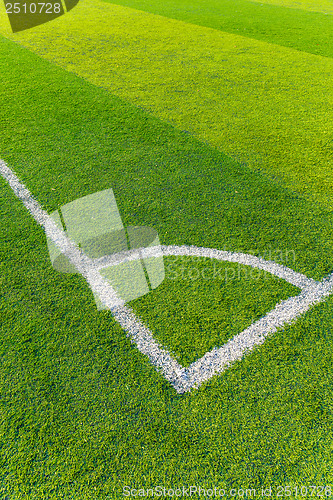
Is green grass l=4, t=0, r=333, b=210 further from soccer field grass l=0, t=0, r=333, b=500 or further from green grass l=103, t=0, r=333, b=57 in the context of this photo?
green grass l=103, t=0, r=333, b=57

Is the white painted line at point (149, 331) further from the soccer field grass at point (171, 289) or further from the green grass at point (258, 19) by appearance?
the green grass at point (258, 19)

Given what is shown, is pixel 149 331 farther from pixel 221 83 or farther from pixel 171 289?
pixel 221 83

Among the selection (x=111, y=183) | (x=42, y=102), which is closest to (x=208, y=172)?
(x=111, y=183)

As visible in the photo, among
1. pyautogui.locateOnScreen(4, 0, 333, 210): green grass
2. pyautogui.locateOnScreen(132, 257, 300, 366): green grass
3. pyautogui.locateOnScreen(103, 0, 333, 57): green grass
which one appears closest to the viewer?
pyautogui.locateOnScreen(132, 257, 300, 366): green grass

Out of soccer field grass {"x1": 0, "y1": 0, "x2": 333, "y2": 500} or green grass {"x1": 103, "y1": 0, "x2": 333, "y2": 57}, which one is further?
green grass {"x1": 103, "y1": 0, "x2": 333, "y2": 57}

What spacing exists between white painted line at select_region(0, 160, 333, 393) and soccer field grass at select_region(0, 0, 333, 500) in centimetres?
6

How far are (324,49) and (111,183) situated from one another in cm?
706

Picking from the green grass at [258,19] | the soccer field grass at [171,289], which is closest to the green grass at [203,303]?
the soccer field grass at [171,289]

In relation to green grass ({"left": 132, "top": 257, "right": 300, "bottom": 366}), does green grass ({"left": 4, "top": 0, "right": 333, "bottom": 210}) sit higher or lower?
higher

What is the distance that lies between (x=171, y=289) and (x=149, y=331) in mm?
412

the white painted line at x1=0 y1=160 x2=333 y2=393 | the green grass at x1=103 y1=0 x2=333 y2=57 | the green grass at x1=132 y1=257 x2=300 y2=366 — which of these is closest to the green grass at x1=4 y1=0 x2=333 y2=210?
the green grass at x1=103 y1=0 x2=333 y2=57

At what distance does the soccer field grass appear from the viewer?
182cm

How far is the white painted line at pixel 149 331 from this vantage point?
84.7 inches

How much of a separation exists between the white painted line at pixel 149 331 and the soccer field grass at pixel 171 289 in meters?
0.06
